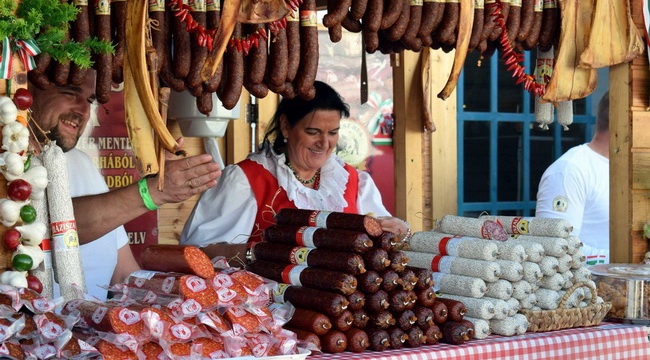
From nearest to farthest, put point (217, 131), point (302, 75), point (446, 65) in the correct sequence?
1. point (302, 75)
2. point (217, 131)
3. point (446, 65)

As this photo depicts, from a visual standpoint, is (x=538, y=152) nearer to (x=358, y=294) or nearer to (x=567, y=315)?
(x=567, y=315)

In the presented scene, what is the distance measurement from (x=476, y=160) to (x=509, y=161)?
1.51ft

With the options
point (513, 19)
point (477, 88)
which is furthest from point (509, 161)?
point (513, 19)

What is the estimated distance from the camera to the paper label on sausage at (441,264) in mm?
3416

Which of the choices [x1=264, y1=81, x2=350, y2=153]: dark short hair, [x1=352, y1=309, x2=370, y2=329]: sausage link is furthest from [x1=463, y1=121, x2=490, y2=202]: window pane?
[x1=352, y1=309, x2=370, y2=329]: sausage link

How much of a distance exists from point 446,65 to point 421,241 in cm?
273

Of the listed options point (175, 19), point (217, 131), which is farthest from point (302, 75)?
point (217, 131)

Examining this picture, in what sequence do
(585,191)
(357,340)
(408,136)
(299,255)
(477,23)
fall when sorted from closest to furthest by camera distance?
(357,340) → (299,255) → (477,23) → (408,136) → (585,191)

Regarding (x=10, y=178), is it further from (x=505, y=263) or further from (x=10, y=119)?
(x=505, y=263)

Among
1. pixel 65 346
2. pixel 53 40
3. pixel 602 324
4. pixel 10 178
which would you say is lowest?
pixel 602 324

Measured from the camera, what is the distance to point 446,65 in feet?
19.8

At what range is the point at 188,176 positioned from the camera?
3.23 meters

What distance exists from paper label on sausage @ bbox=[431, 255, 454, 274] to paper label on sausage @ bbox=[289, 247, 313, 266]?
0.64m

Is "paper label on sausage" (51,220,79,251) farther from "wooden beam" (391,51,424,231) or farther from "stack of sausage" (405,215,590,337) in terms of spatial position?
"wooden beam" (391,51,424,231)
